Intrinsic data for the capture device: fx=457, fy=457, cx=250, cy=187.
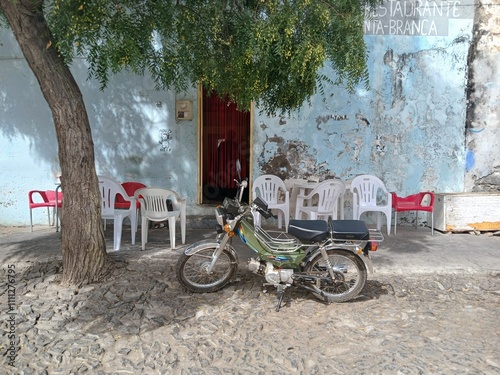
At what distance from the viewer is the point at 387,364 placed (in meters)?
3.45

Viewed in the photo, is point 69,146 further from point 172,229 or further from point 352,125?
point 352,125

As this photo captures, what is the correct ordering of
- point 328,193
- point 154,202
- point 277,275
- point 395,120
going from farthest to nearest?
point 395,120, point 328,193, point 154,202, point 277,275

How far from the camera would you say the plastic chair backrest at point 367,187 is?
24.7 ft

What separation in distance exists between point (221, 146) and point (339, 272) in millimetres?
4770

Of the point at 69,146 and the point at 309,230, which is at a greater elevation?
the point at 69,146

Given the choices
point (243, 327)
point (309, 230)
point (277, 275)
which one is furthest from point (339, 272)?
point (243, 327)

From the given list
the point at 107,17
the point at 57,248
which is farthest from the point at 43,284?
the point at 107,17

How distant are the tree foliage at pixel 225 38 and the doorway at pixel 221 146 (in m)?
3.50

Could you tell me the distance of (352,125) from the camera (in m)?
8.27

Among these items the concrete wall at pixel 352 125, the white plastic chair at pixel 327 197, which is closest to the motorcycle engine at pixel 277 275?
the white plastic chair at pixel 327 197

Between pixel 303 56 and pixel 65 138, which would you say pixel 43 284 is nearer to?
pixel 65 138

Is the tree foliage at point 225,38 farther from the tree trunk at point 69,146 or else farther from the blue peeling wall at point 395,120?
the blue peeling wall at point 395,120

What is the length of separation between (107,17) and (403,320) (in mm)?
3993

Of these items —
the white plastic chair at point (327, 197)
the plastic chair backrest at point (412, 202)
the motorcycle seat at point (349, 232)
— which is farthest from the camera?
the plastic chair backrest at point (412, 202)
